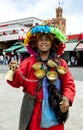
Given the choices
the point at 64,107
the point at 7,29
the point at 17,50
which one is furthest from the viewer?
the point at 7,29

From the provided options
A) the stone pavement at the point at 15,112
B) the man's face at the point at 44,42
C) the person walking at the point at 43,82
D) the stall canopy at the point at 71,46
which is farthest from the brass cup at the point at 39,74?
the stall canopy at the point at 71,46

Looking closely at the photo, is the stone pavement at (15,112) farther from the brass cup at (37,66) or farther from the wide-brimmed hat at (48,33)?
the brass cup at (37,66)

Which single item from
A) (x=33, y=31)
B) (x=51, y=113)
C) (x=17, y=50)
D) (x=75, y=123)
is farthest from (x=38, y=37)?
(x=17, y=50)

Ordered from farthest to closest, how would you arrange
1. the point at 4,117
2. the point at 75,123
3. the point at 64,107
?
the point at 4,117
the point at 75,123
the point at 64,107

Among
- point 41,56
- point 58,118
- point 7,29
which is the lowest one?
point 7,29

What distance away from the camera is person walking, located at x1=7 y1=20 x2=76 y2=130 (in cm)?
281

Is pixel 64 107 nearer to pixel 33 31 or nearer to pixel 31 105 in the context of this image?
pixel 31 105

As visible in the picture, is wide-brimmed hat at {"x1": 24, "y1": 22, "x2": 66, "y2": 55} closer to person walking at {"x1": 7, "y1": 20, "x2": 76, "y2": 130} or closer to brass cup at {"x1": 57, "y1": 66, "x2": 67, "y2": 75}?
person walking at {"x1": 7, "y1": 20, "x2": 76, "y2": 130}

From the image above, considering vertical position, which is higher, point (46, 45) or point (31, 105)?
point (46, 45)

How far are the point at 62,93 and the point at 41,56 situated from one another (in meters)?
0.41

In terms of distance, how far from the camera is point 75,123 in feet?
17.9

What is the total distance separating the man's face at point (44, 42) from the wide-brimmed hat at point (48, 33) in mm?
36

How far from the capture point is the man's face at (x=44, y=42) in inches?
119

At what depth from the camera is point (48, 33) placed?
3025 mm
